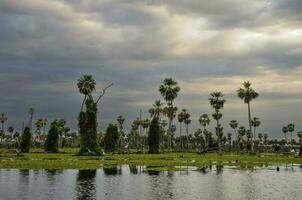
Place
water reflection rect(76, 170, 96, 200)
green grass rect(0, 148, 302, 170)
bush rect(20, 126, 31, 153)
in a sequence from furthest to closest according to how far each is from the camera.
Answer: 1. bush rect(20, 126, 31, 153)
2. green grass rect(0, 148, 302, 170)
3. water reflection rect(76, 170, 96, 200)

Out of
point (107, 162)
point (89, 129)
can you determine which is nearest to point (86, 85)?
point (89, 129)

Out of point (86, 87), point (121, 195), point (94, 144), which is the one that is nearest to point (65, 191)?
point (121, 195)

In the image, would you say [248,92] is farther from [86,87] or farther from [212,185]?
[212,185]

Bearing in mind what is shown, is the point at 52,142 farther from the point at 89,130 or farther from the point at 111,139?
the point at 89,130

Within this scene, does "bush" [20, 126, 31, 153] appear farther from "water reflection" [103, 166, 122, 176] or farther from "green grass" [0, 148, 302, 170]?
"water reflection" [103, 166, 122, 176]

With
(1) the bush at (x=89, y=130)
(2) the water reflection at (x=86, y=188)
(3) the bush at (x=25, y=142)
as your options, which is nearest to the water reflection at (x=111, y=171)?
(2) the water reflection at (x=86, y=188)

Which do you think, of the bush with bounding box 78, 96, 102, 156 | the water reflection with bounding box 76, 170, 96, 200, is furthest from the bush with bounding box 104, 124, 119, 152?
the water reflection with bounding box 76, 170, 96, 200

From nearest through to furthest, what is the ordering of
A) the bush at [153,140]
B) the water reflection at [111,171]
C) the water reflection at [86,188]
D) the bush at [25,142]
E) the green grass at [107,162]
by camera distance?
the water reflection at [86,188] → the water reflection at [111,171] → the green grass at [107,162] → the bush at [25,142] → the bush at [153,140]

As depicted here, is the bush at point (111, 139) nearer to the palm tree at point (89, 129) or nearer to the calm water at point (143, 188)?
the palm tree at point (89, 129)

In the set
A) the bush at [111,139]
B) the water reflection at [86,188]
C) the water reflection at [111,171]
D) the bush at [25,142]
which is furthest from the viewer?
the bush at [111,139]

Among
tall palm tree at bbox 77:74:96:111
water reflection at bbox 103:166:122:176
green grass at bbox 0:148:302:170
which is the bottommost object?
water reflection at bbox 103:166:122:176

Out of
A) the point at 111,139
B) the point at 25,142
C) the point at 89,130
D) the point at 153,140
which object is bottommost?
the point at 25,142

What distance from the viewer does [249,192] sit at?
47844 mm

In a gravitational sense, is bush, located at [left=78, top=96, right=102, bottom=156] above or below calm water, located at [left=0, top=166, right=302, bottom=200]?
above
